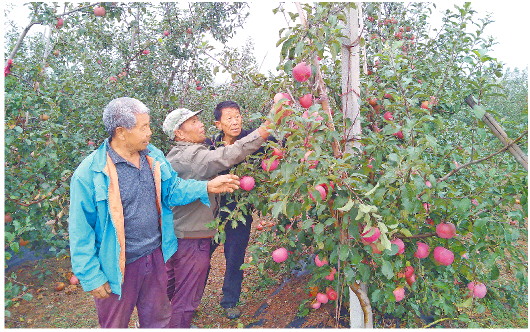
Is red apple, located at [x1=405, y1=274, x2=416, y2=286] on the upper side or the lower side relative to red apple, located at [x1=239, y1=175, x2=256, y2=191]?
lower

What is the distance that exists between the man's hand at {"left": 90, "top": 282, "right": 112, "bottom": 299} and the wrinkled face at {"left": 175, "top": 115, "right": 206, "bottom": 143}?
2.95 ft

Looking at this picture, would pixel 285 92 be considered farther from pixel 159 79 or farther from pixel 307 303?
pixel 159 79

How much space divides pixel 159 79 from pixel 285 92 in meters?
2.88

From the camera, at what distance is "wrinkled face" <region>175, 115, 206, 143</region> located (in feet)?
7.50

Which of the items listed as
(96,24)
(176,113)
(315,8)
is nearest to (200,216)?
(176,113)

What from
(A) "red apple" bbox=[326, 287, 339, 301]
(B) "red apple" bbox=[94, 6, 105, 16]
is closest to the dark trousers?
(A) "red apple" bbox=[326, 287, 339, 301]

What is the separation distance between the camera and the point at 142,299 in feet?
6.61

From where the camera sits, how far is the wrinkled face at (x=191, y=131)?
2287 millimetres

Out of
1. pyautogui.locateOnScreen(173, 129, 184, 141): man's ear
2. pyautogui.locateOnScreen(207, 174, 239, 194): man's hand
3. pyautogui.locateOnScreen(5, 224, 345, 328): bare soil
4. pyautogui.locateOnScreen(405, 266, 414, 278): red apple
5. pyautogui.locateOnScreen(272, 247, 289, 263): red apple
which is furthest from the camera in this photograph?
pyautogui.locateOnScreen(5, 224, 345, 328): bare soil

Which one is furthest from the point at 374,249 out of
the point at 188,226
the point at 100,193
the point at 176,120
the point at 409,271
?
the point at 176,120

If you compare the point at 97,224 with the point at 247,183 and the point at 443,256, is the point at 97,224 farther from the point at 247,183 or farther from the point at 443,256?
the point at 443,256

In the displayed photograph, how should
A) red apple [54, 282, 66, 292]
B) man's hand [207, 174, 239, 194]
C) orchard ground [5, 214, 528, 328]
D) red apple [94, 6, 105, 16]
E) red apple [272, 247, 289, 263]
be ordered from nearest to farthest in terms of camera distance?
man's hand [207, 174, 239, 194]
red apple [272, 247, 289, 263]
orchard ground [5, 214, 528, 328]
red apple [94, 6, 105, 16]
red apple [54, 282, 66, 292]

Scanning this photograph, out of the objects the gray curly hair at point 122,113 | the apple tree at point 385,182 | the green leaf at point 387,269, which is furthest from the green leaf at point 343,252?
the gray curly hair at point 122,113

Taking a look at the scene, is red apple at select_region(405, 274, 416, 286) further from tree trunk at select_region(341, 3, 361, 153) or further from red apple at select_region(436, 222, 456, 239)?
tree trunk at select_region(341, 3, 361, 153)
